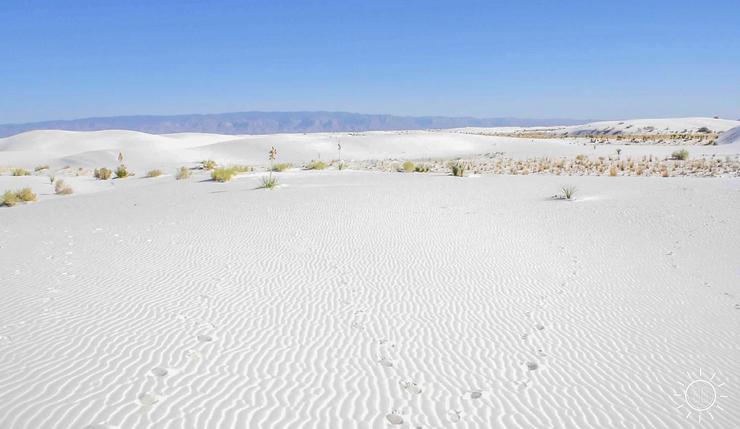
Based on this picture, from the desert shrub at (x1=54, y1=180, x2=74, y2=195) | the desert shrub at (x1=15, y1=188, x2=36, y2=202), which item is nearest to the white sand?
the desert shrub at (x1=15, y1=188, x2=36, y2=202)

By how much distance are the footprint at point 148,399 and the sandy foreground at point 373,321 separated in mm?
19

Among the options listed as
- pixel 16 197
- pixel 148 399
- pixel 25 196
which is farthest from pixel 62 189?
pixel 148 399

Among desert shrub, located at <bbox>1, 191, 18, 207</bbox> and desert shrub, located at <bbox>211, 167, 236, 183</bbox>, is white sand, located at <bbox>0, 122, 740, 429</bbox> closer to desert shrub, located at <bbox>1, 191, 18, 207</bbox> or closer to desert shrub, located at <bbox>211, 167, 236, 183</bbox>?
desert shrub, located at <bbox>1, 191, 18, 207</bbox>

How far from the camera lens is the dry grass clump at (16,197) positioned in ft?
46.1

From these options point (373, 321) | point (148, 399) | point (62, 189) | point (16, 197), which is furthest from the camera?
point (62, 189)

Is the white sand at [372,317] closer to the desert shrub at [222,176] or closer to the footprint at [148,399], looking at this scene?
the footprint at [148,399]

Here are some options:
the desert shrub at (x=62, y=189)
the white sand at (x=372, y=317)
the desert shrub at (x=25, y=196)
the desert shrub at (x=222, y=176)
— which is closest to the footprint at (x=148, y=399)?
the white sand at (x=372, y=317)

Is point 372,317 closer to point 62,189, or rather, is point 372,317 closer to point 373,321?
point 373,321

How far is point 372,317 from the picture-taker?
5273 mm

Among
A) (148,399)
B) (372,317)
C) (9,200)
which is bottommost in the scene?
(372,317)

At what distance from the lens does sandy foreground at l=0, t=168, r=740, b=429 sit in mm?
3486

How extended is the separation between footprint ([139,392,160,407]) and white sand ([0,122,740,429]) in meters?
0.01

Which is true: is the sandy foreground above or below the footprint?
below

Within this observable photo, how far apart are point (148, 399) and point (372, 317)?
2.43m
